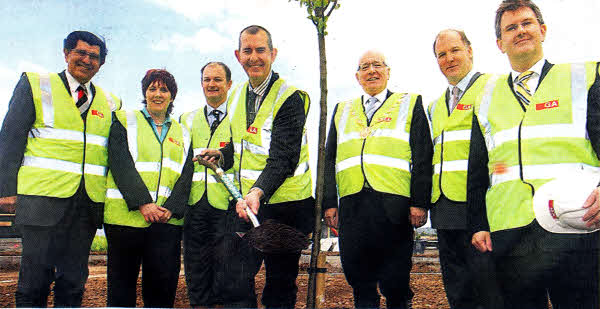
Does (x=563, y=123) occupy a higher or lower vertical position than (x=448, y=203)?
higher

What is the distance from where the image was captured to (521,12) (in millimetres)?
3025

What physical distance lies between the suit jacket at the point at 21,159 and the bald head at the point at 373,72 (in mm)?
2299

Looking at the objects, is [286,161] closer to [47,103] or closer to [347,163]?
[347,163]

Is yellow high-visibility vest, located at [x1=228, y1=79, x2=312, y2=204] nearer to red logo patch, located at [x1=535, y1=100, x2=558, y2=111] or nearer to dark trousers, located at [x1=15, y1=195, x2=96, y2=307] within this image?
dark trousers, located at [x1=15, y1=195, x2=96, y2=307]

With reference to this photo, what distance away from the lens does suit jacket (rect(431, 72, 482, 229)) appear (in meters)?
3.23

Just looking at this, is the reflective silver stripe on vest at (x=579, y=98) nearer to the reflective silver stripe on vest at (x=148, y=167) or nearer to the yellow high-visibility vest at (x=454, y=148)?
the yellow high-visibility vest at (x=454, y=148)

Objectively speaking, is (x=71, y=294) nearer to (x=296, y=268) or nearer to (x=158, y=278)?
(x=158, y=278)

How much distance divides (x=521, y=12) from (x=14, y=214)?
3558mm

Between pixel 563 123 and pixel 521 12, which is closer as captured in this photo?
pixel 563 123

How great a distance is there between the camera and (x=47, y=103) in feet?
11.5

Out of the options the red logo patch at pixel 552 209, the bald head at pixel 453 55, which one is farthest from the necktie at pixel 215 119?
the red logo patch at pixel 552 209

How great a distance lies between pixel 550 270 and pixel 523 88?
1.05 metres

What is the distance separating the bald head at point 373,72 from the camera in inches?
142

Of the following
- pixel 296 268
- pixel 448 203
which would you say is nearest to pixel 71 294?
pixel 296 268
